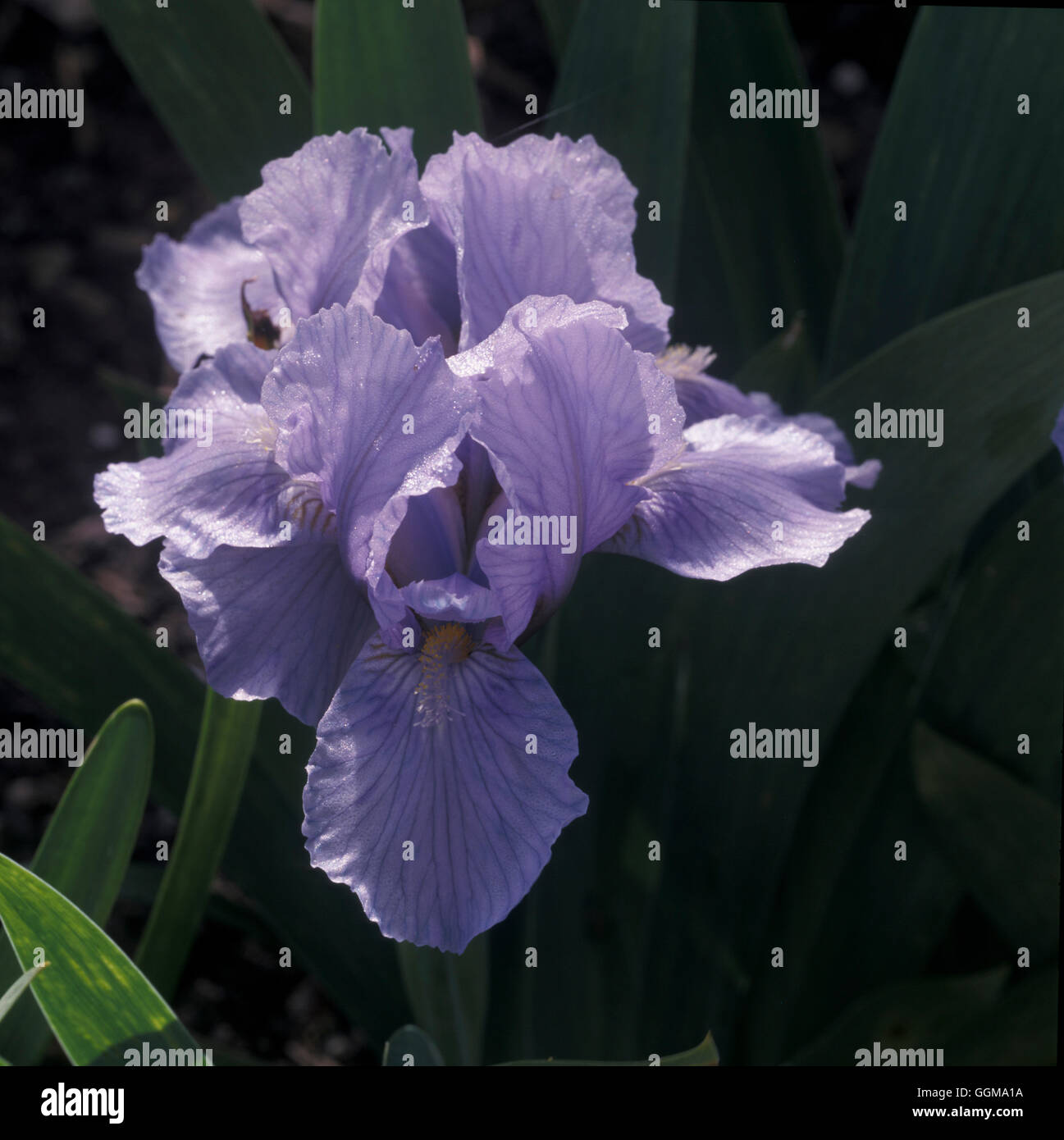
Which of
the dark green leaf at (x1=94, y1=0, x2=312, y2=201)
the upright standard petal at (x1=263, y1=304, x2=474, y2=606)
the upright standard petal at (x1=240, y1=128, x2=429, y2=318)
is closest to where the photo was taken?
the upright standard petal at (x1=263, y1=304, x2=474, y2=606)

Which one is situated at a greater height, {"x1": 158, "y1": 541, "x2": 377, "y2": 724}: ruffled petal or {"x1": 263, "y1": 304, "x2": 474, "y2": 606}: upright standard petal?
{"x1": 263, "y1": 304, "x2": 474, "y2": 606}: upright standard petal

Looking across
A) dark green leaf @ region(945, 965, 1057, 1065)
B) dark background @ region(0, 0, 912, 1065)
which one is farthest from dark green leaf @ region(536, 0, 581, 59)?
dark green leaf @ region(945, 965, 1057, 1065)

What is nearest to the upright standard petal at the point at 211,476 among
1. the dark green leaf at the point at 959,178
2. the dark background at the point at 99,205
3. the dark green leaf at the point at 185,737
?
the dark green leaf at the point at 185,737

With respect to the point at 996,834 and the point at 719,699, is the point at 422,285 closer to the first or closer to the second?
the point at 719,699

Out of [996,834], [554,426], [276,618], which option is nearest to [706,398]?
[554,426]

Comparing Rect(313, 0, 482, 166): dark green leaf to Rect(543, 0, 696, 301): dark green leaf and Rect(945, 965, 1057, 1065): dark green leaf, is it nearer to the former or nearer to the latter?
Rect(543, 0, 696, 301): dark green leaf

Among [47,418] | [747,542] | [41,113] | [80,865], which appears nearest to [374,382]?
[747,542]

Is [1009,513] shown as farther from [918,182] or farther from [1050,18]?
[1050,18]
